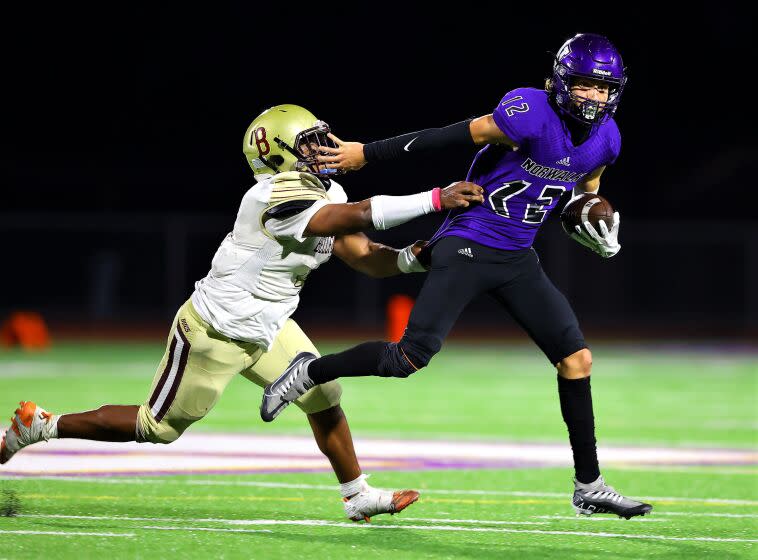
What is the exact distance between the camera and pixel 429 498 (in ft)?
20.8

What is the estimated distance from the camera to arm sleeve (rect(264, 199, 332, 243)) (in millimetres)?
5273

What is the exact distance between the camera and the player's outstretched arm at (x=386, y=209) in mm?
5180

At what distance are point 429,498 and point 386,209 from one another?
173cm

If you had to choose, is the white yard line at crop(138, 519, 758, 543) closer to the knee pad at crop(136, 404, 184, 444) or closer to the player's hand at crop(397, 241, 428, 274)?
the knee pad at crop(136, 404, 184, 444)

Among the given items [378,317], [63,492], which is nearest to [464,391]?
[63,492]

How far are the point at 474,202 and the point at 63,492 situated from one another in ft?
7.78

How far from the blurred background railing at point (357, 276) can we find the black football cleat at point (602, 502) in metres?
17.3

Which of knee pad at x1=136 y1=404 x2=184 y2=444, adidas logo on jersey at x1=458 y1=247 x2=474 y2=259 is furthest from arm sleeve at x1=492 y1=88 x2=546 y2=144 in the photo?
knee pad at x1=136 y1=404 x2=184 y2=444

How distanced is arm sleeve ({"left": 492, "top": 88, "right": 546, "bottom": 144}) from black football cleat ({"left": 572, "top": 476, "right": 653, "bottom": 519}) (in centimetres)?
143

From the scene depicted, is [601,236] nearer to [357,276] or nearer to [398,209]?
[398,209]

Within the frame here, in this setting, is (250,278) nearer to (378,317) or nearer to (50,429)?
(50,429)

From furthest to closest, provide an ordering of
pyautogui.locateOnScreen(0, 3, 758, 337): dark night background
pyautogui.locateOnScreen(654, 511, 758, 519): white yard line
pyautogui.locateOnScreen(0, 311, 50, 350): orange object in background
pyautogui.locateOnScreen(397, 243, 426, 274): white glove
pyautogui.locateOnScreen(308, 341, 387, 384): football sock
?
pyautogui.locateOnScreen(0, 3, 758, 337): dark night background < pyautogui.locateOnScreen(0, 311, 50, 350): orange object in background < pyautogui.locateOnScreen(654, 511, 758, 519): white yard line < pyautogui.locateOnScreen(397, 243, 426, 274): white glove < pyautogui.locateOnScreen(308, 341, 387, 384): football sock

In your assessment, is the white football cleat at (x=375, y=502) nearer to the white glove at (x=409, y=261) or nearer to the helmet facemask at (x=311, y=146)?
the white glove at (x=409, y=261)

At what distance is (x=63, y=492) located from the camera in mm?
6207
